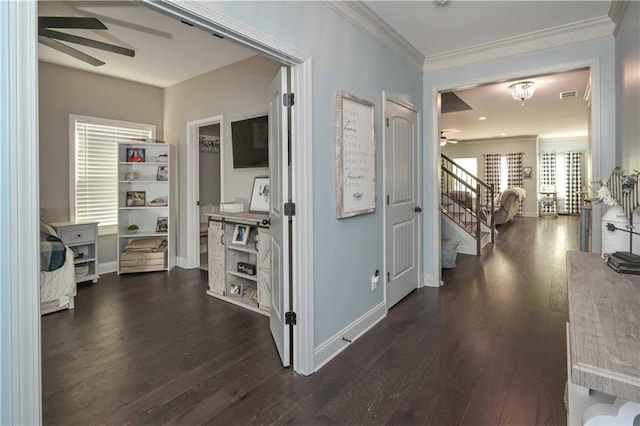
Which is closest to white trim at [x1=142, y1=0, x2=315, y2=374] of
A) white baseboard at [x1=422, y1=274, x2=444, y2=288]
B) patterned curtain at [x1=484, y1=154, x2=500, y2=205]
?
white baseboard at [x1=422, y1=274, x2=444, y2=288]

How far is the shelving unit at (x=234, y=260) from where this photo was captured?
325 centimetres

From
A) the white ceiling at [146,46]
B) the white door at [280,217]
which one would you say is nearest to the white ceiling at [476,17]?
the white door at [280,217]

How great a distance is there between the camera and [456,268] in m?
4.83

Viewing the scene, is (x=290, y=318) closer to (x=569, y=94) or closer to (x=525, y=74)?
(x=525, y=74)

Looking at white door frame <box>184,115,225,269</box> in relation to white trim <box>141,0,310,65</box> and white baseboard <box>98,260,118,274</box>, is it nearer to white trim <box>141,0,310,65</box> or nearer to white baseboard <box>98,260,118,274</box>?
white baseboard <box>98,260,118,274</box>

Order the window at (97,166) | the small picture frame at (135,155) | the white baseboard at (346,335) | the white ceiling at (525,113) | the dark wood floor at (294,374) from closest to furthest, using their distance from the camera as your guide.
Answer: the dark wood floor at (294,374)
the white baseboard at (346,335)
the window at (97,166)
the small picture frame at (135,155)
the white ceiling at (525,113)

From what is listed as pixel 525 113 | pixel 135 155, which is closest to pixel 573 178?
Answer: pixel 525 113

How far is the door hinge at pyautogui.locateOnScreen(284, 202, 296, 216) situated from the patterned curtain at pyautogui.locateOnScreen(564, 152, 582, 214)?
11.4m

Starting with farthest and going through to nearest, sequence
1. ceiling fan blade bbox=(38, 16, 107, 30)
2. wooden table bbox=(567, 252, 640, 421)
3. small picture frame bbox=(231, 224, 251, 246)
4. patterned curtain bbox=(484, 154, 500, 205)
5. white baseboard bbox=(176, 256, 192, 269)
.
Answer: patterned curtain bbox=(484, 154, 500, 205) → white baseboard bbox=(176, 256, 192, 269) → small picture frame bbox=(231, 224, 251, 246) → ceiling fan blade bbox=(38, 16, 107, 30) → wooden table bbox=(567, 252, 640, 421)

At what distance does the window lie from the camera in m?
4.43

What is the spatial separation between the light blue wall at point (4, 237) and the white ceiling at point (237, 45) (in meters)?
1.77

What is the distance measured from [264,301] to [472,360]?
180cm

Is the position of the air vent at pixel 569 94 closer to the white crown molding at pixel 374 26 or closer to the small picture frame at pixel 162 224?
the white crown molding at pixel 374 26

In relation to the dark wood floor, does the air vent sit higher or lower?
higher
